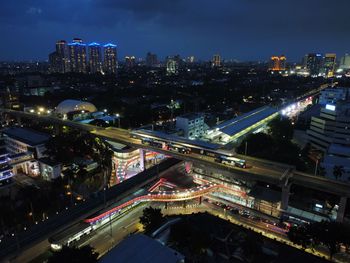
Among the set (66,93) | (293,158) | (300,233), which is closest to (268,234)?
(300,233)

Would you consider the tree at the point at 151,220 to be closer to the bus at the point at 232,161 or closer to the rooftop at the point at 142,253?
the rooftop at the point at 142,253

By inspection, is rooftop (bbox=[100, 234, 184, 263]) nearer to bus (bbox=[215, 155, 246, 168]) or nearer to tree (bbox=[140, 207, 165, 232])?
tree (bbox=[140, 207, 165, 232])

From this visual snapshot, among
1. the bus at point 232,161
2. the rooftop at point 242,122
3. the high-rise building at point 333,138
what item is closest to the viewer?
the bus at point 232,161

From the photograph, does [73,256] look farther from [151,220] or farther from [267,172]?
[267,172]

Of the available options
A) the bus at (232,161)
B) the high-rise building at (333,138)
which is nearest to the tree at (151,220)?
the bus at (232,161)

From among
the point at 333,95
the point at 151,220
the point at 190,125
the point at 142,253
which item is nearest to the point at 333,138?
the point at 190,125

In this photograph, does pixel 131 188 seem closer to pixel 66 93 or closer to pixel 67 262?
pixel 67 262

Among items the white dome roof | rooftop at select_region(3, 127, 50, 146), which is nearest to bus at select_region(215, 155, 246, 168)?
rooftop at select_region(3, 127, 50, 146)
